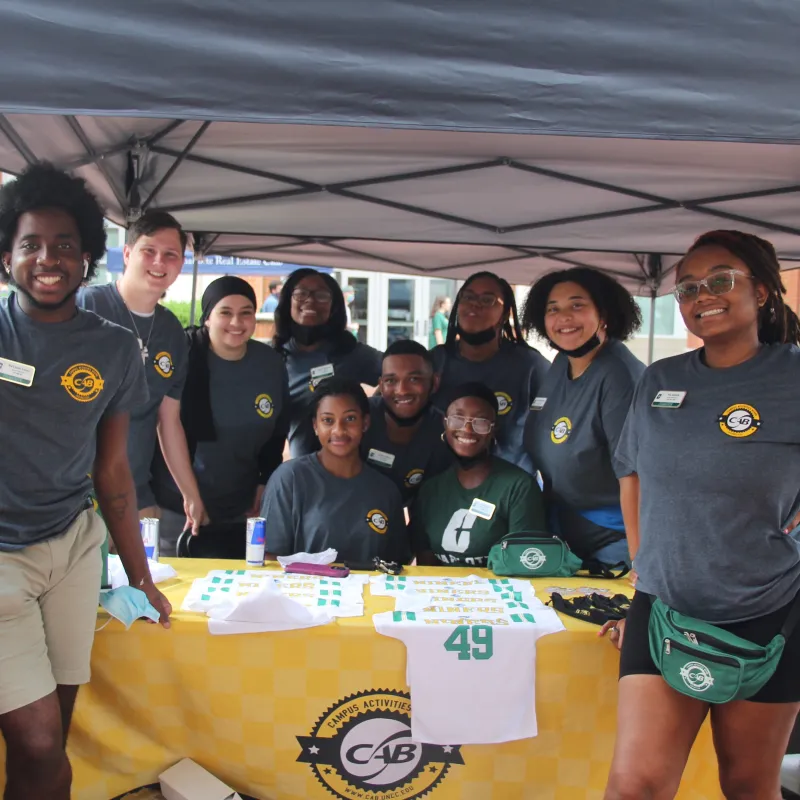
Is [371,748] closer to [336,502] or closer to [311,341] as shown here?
[336,502]

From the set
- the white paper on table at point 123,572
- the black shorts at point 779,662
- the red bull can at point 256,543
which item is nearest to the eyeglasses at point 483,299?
the red bull can at point 256,543

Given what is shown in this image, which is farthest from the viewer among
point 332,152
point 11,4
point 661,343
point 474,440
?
point 661,343

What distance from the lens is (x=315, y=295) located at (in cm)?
367

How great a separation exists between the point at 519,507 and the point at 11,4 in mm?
2104

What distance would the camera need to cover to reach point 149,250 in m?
2.63

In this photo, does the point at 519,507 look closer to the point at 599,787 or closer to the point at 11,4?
the point at 599,787

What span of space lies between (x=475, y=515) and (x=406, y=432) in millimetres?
578

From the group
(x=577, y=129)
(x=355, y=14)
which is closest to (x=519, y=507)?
(x=577, y=129)

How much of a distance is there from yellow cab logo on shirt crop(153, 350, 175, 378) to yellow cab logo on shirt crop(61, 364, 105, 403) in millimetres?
1183

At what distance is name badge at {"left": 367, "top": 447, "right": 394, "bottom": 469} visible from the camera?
315 cm

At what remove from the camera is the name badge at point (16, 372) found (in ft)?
5.23

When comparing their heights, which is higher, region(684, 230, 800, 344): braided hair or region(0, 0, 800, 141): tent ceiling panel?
region(0, 0, 800, 141): tent ceiling panel

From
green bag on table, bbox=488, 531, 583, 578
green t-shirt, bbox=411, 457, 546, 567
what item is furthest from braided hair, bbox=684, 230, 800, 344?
green t-shirt, bbox=411, 457, 546, 567

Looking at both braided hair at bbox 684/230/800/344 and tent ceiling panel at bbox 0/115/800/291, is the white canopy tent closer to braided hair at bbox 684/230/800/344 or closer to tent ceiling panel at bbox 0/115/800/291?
braided hair at bbox 684/230/800/344
